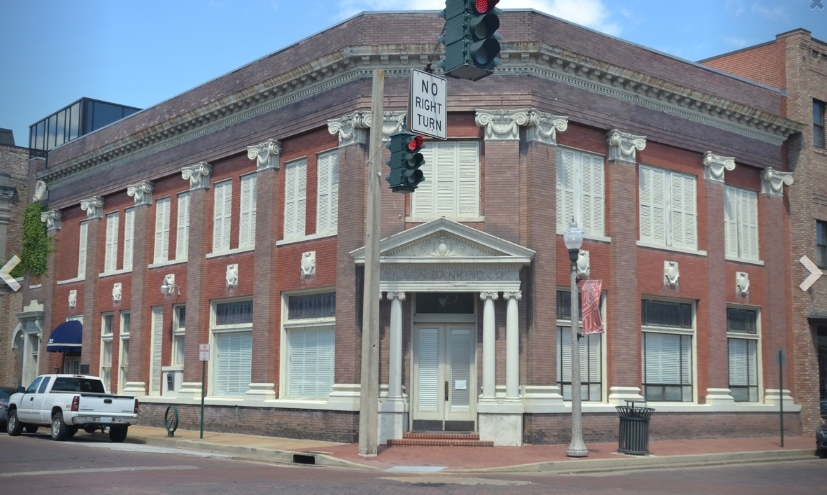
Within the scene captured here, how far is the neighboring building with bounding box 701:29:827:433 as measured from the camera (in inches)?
1240

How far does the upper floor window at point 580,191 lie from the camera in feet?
87.5

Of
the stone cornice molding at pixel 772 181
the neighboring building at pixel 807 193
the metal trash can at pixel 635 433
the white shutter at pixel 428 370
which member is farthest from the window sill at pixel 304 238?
the neighboring building at pixel 807 193

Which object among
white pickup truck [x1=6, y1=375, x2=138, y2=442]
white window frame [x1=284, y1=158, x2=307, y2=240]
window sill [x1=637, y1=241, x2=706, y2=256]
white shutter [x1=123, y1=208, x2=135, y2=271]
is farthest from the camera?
white shutter [x1=123, y1=208, x2=135, y2=271]

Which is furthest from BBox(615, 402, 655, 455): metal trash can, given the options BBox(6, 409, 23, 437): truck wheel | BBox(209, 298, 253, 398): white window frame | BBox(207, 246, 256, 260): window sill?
BBox(6, 409, 23, 437): truck wheel

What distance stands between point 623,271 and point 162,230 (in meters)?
16.2

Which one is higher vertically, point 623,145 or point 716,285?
point 623,145

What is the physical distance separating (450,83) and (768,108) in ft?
39.5

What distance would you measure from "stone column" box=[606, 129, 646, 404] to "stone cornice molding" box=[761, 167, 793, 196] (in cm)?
611

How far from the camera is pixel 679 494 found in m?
15.7

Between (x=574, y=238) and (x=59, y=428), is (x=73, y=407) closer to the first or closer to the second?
(x=59, y=428)

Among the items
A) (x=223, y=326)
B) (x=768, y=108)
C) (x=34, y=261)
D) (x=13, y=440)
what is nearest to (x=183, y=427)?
(x=223, y=326)

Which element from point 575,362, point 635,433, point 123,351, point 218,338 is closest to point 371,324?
point 575,362

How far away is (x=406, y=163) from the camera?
17.1 meters

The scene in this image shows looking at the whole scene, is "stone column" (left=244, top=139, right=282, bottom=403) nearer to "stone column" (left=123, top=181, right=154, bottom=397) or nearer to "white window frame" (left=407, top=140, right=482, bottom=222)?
"white window frame" (left=407, top=140, right=482, bottom=222)
